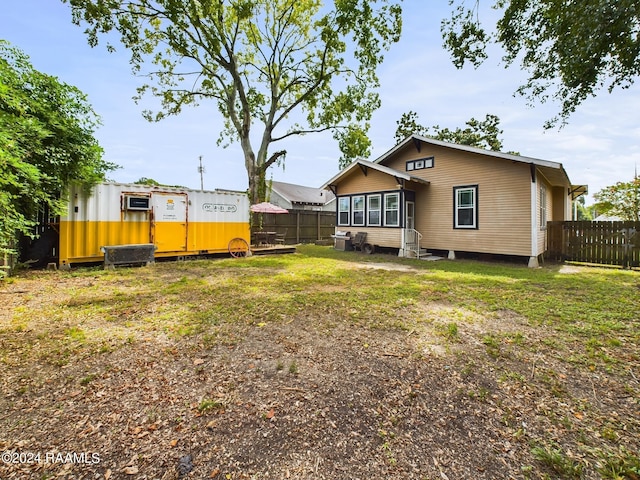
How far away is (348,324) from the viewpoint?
3.98 metres

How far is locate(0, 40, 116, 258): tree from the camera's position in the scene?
527cm

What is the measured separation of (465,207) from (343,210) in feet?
18.2

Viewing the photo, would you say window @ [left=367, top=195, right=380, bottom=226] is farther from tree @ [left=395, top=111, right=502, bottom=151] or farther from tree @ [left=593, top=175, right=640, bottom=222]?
tree @ [left=395, top=111, right=502, bottom=151]

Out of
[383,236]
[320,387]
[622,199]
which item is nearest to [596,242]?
[622,199]

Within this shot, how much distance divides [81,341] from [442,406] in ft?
12.6

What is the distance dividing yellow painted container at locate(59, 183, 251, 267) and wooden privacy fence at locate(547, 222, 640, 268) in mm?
A: 11618

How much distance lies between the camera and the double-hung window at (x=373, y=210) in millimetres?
12789

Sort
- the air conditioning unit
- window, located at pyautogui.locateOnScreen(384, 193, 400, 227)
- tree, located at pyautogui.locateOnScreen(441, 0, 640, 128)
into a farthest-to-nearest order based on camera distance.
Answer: window, located at pyautogui.locateOnScreen(384, 193, 400, 227) → the air conditioning unit → tree, located at pyautogui.locateOnScreen(441, 0, 640, 128)

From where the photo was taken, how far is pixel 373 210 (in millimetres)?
13000

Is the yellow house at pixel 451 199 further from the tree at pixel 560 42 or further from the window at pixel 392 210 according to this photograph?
the tree at pixel 560 42

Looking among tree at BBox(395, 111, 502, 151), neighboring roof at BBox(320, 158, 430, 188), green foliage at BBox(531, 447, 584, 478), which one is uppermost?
tree at BBox(395, 111, 502, 151)

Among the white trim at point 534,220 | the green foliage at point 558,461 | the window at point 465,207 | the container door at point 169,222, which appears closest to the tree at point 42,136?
the container door at point 169,222

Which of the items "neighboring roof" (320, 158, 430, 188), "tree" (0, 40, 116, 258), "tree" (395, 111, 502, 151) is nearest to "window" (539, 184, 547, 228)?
"neighboring roof" (320, 158, 430, 188)

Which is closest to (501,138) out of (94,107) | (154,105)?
(154,105)
